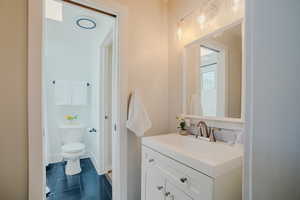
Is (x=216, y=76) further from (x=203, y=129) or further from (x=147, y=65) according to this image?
(x=147, y=65)

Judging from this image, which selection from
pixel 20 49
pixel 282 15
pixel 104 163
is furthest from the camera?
pixel 104 163

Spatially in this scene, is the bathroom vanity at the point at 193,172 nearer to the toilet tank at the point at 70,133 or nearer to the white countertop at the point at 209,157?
the white countertop at the point at 209,157

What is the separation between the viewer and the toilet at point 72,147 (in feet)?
7.70

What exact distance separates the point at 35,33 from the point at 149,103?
112 centimetres

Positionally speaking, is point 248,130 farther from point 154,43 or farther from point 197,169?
point 154,43

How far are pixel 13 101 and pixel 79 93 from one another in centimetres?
218

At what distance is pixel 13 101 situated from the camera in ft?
3.13

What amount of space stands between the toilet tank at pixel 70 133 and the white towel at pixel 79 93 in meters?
0.50

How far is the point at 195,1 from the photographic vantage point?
1.34 m

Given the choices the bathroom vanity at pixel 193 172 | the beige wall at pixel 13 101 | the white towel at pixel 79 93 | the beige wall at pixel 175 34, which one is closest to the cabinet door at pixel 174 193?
the bathroom vanity at pixel 193 172

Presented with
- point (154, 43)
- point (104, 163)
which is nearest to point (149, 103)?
point (154, 43)

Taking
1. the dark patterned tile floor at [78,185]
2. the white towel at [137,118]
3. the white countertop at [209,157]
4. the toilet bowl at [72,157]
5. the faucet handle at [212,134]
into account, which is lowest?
the dark patterned tile floor at [78,185]

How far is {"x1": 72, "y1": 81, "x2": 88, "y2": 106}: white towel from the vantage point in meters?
2.99

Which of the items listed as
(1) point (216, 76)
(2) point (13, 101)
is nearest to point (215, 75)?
(1) point (216, 76)
